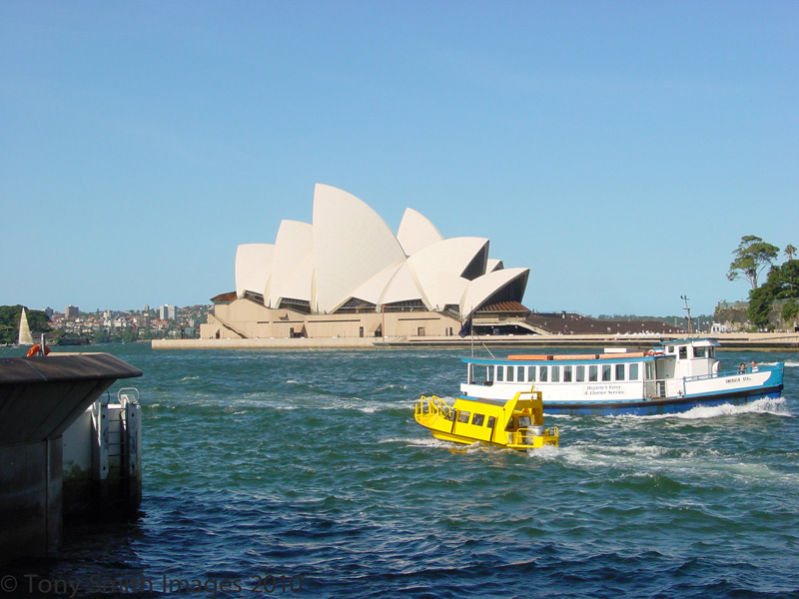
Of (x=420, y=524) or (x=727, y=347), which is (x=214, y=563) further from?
(x=727, y=347)

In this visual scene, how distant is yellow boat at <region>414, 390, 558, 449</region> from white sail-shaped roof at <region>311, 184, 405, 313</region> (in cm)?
8374

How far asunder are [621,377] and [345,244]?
7846 cm

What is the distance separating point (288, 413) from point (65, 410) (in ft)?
69.0

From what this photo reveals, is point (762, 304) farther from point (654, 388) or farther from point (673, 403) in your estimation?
point (673, 403)

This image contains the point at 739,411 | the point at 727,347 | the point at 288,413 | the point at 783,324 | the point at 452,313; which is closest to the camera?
the point at 739,411

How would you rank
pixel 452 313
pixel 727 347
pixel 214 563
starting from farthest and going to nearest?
1. pixel 452 313
2. pixel 727 347
3. pixel 214 563

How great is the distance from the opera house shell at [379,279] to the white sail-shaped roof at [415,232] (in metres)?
0.14

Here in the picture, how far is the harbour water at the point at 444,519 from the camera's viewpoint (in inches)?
446

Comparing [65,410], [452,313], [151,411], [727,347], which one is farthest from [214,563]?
[452,313]

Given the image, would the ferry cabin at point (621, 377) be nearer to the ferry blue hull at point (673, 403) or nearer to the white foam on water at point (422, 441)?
the ferry blue hull at point (673, 403)

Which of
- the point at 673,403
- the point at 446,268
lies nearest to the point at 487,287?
the point at 446,268

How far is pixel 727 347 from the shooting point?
7812 centimetres

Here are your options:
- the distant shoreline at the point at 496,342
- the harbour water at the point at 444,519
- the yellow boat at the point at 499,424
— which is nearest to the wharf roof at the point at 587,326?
the distant shoreline at the point at 496,342

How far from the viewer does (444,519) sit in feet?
48.9
